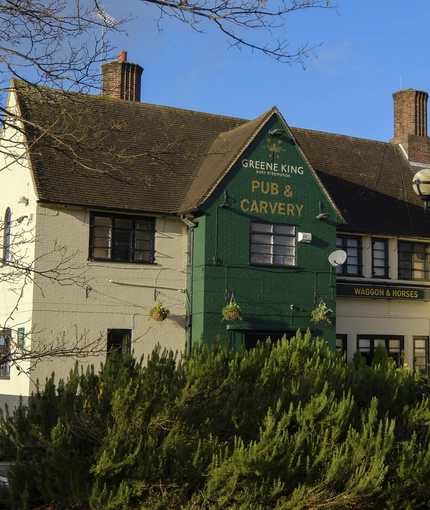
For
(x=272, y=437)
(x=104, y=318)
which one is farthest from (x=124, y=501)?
(x=104, y=318)

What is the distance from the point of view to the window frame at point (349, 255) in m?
27.0

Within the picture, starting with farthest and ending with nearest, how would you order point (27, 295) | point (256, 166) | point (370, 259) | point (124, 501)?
1. point (370, 259)
2. point (256, 166)
3. point (27, 295)
4. point (124, 501)

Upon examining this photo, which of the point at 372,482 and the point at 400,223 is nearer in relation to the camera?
the point at 372,482

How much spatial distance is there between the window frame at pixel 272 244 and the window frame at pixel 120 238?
9.76 ft

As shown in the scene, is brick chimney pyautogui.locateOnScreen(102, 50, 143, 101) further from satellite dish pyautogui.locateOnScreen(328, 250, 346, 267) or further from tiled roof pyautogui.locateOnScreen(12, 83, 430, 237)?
satellite dish pyautogui.locateOnScreen(328, 250, 346, 267)

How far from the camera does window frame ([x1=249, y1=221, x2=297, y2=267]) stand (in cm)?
2420

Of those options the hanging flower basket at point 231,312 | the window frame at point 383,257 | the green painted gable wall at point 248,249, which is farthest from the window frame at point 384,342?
the hanging flower basket at point 231,312

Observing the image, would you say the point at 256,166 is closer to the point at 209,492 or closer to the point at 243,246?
the point at 243,246

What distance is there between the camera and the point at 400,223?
2812cm

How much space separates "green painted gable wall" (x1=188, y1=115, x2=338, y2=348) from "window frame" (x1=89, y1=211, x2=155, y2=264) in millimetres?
1406

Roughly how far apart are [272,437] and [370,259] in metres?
18.2

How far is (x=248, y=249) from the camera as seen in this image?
2402cm

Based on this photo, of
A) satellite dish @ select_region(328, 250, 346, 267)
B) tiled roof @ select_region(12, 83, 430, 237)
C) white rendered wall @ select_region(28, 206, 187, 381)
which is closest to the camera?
white rendered wall @ select_region(28, 206, 187, 381)

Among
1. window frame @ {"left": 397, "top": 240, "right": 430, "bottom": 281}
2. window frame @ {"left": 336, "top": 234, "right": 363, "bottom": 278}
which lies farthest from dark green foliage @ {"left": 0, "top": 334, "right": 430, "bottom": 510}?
window frame @ {"left": 397, "top": 240, "right": 430, "bottom": 281}
